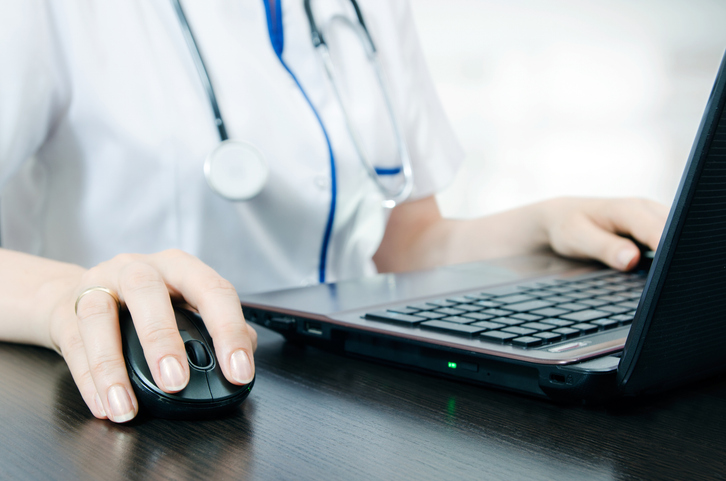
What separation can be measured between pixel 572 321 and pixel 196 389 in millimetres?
218

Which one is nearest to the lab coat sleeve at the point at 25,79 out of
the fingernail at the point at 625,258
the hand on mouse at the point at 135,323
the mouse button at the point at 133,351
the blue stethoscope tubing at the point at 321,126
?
the blue stethoscope tubing at the point at 321,126

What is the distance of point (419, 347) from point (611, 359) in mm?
102

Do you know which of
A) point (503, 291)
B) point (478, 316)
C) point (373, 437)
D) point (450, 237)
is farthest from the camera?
point (450, 237)

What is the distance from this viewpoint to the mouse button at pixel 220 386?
272 mm

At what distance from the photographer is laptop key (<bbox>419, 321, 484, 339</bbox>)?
12.5 inches

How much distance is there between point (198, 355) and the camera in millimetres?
287

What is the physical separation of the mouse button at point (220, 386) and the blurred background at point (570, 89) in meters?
2.69

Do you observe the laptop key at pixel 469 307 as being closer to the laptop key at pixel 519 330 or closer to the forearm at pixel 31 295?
the laptop key at pixel 519 330

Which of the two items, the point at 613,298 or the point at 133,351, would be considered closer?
the point at 133,351

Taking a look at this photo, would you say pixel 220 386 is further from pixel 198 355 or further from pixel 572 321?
pixel 572 321

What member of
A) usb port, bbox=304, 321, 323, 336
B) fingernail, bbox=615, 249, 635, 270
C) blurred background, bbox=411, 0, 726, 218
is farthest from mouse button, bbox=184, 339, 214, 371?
blurred background, bbox=411, 0, 726, 218

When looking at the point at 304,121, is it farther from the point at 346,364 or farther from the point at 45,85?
the point at 346,364

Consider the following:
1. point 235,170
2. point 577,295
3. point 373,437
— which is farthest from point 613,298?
point 235,170

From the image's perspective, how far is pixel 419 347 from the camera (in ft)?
1.08
